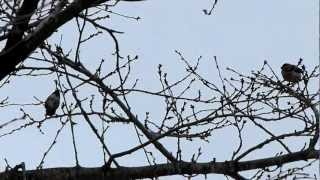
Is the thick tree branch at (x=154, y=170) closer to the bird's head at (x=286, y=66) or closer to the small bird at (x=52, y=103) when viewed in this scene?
the small bird at (x=52, y=103)

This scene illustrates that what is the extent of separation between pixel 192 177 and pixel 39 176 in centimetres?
99

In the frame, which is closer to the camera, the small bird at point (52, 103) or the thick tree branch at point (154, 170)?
the thick tree branch at point (154, 170)

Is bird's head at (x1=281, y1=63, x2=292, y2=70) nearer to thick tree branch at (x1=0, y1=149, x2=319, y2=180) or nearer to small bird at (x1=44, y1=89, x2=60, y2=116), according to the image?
small bird at (x1=44, y1=89, x2=60, y2=116)

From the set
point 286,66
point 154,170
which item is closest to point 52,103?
point 154,170

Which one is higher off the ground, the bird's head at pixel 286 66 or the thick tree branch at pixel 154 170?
the bird's head at pixel 286 66

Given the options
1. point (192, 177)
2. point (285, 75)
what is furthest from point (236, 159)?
point (285, 75)

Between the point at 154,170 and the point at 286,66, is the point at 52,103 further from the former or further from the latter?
the point at 286,66

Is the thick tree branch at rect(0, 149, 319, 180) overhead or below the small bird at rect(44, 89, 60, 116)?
below

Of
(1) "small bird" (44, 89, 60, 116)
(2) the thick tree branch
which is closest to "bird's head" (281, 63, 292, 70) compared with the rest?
(1) "small bird" (44, 89, 60, 116)

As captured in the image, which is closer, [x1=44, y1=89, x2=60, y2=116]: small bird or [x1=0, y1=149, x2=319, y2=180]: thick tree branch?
[x1=0, y1=149, x2=319, y2=180]: thick tree branch

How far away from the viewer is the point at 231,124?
4973mm

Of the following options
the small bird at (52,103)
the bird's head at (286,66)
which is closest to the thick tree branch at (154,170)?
the small bird at (52,103)

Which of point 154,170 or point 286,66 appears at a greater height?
point 286,66

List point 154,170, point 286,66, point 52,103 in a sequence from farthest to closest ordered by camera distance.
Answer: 1. point 286,66
2. point 52,103
3. point 154,170
